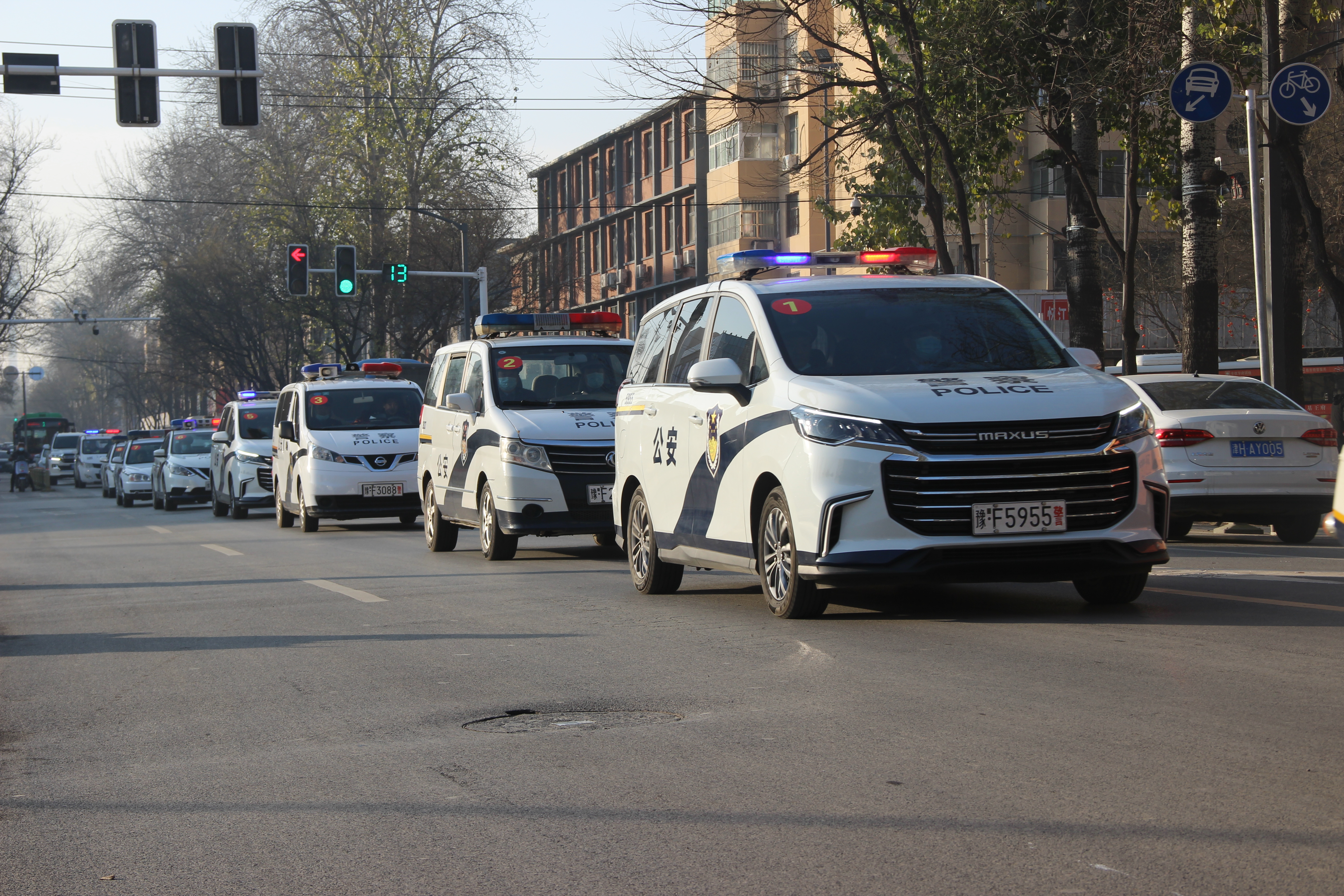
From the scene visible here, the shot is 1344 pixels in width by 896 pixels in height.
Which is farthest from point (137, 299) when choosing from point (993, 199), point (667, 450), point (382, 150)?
point (667, 450)

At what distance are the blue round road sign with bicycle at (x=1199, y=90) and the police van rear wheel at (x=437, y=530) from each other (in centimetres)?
851

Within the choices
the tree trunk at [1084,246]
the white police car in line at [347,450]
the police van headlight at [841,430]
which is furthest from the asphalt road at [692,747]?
the tree trunk at [1084,246]

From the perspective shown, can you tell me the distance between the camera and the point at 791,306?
963 centimetres

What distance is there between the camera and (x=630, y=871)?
4.22 m

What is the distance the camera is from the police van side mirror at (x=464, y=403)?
49.9 ft

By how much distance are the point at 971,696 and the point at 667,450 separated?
4.40 meters

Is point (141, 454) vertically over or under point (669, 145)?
under

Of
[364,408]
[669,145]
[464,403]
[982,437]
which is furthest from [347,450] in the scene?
[669,145]

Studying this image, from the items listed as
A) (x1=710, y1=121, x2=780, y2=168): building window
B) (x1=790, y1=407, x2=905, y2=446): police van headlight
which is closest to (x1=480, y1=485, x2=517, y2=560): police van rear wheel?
(x1=790, y1=407, x2=905, y2=446): police van headlight

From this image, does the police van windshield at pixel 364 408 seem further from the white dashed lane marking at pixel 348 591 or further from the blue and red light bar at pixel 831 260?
the blue and red light bar at pixel 831 260

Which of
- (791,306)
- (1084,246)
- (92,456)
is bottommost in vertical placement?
(92,456)

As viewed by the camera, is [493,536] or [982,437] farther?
[493,536]

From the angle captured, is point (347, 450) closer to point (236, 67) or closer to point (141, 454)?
point (236, 67)

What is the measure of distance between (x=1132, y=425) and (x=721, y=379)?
2241 millimetres
